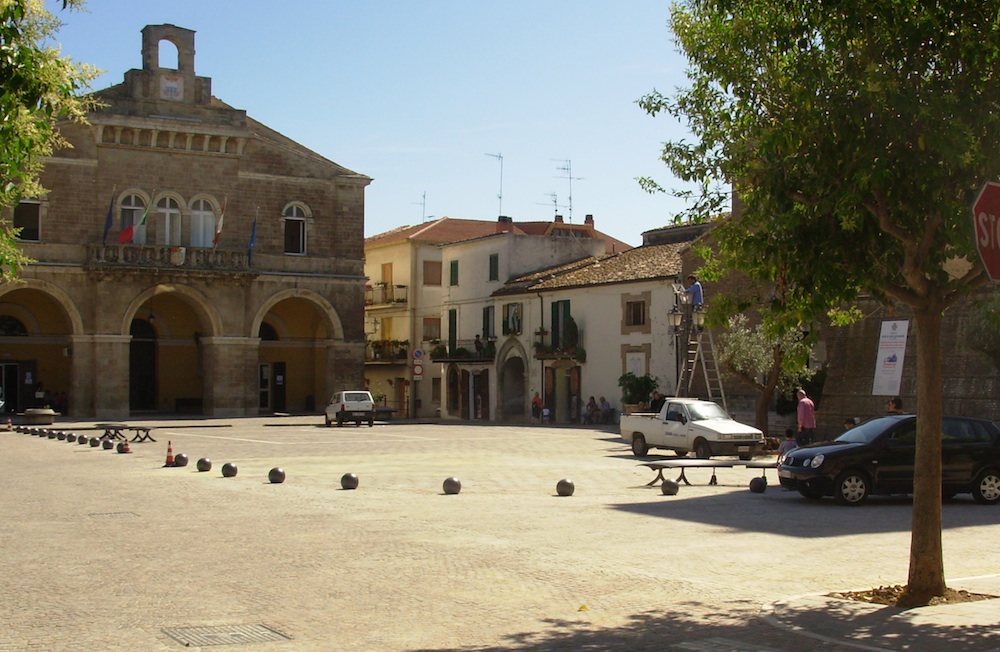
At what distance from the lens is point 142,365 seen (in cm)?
5462

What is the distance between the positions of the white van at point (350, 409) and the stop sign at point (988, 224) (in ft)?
138

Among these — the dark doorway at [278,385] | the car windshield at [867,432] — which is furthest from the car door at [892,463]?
the dark doorway at [278,385]

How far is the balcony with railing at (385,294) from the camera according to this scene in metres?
66.9

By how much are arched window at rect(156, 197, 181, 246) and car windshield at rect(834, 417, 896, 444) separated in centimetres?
3887

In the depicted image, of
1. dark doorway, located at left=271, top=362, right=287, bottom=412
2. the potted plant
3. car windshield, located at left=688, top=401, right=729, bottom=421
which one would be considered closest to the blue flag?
dark doorway, located at left=271, top=362, right=287, bottom=412

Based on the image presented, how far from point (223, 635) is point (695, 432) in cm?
1937

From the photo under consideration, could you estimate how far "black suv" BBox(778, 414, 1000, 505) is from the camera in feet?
58.8

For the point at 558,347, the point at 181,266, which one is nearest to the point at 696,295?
the point at 558,347

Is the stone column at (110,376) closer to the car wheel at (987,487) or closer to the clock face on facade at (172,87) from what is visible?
the clock face on facade at (172,87)

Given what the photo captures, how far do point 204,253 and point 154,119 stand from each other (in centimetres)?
598

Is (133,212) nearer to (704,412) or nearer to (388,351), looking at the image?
(388,351)

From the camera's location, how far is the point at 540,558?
12180 mm

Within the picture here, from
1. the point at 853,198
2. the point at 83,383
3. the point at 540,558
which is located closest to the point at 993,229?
the point at 853,198

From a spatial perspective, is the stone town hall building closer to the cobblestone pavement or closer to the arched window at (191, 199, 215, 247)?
the arched window at (191, 199, 215, 247)
